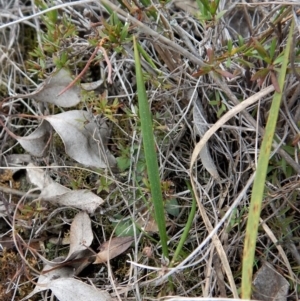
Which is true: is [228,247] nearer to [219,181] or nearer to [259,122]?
[219,181]

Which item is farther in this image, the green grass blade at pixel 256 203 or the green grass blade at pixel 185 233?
the green grass blade at pixel 185 233

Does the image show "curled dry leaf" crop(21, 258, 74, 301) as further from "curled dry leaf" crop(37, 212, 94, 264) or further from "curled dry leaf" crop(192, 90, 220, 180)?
"curled dry leaf" crop(192, 90, 220, 180)

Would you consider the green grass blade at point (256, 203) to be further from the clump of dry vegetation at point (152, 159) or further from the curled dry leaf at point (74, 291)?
the curled dry leaf at point (74, 291)

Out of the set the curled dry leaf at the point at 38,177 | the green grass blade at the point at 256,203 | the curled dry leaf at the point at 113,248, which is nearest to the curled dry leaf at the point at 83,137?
the curled dry leaf at the point at 38,177

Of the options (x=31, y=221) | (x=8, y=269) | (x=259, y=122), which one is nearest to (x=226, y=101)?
(x=259, y=122)

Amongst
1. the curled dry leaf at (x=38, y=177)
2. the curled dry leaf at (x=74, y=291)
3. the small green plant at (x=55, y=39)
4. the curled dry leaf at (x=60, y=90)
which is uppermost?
the small green plant at (x=55, y=39)

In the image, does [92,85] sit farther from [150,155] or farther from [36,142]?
[150,155]

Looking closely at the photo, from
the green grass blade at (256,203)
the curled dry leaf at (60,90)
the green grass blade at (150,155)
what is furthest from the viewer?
the curled dry leaf at (60,90)

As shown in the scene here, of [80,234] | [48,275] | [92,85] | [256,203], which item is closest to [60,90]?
[92,85]

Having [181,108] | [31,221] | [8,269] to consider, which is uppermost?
[181,108]
